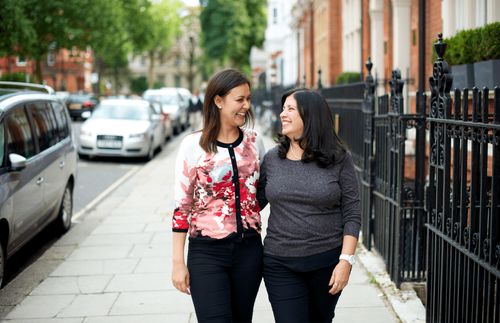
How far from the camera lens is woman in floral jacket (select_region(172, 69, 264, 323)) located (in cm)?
369

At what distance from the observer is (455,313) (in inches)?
175

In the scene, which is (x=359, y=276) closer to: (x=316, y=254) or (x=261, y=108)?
(x=316, y=254)

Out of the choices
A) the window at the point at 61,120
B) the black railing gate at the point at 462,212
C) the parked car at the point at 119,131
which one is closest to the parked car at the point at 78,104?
the parked car at the point at 119,131

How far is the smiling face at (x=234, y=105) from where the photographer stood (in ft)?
12.1

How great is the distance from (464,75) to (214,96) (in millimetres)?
4978

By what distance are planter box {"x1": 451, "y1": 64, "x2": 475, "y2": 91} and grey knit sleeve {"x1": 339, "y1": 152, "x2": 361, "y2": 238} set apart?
15.0 feet

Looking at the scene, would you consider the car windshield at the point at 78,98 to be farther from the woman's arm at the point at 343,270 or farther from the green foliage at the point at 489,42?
the woman's arm at the point at 343,270

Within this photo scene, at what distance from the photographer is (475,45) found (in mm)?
7828

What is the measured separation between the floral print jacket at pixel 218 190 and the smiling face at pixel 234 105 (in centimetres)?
12

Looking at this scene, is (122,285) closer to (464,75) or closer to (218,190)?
(218,190)

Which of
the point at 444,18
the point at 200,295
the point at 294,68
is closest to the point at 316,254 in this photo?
the point at 200,295

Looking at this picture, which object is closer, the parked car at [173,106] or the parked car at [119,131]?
the parked car at [119,131]

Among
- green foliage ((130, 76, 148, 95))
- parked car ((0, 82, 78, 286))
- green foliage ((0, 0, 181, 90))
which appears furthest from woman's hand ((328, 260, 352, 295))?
green foliage ((130, 76, 148, 95))

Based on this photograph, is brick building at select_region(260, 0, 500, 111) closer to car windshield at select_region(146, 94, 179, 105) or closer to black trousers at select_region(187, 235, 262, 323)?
black trousers at select_region(187, 235, 262, 323)
